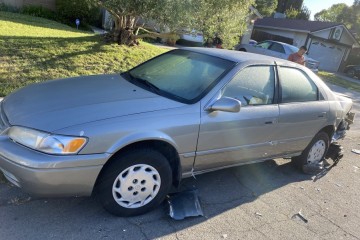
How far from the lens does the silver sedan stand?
9.41 feet

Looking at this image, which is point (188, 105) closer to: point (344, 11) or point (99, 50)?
point (99, 50)

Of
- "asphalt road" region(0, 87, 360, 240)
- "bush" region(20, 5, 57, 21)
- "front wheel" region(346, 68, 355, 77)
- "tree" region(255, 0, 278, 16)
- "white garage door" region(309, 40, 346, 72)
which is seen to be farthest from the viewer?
"tree" region(255, 0, 278, 16)

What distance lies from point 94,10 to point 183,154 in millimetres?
16807

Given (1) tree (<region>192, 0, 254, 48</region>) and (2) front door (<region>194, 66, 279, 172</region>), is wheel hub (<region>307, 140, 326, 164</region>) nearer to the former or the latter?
(2) front door (<region>194, 66, 279, 172</region>)

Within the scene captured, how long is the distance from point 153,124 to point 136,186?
24.0 inches

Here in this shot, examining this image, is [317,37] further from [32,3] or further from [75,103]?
[75,103]

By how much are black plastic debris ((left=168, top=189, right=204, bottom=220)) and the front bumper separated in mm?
969

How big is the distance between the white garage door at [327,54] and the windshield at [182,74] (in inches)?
1064

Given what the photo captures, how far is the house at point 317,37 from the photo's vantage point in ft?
93.0

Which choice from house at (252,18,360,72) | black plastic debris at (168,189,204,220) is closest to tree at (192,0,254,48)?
black plastic debris at (168,189,204,220)

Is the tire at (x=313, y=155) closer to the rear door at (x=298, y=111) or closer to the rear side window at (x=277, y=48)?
the rear door at (x=298, y=111)

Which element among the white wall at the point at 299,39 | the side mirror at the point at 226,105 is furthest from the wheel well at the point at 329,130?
the white wall at the point at 299,39

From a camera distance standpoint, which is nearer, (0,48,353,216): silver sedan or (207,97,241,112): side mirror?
(0,48,353,216): silver sedan

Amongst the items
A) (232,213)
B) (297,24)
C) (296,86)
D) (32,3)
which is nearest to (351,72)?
(297,24)
